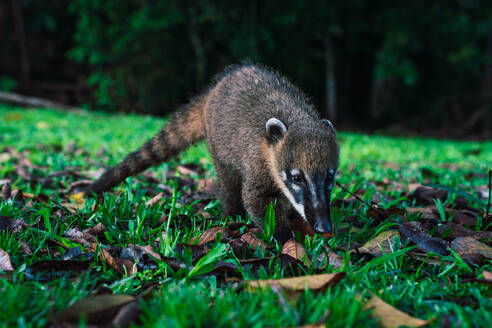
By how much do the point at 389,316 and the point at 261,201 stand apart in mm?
1581

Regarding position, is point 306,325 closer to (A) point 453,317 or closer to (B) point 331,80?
(A) point 453,317

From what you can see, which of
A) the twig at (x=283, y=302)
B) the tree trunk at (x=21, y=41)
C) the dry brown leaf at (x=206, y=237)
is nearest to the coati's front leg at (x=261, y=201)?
the dry brown leaf at (x=206, y=237)

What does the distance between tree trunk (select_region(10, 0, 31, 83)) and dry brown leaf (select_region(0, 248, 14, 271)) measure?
16.8 meters

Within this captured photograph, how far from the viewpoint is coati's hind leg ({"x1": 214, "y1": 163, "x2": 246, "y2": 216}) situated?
343 centimetres

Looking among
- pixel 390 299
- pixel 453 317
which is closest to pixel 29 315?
pixel 390 299

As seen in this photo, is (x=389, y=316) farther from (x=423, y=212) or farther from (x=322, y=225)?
(x=423, y=212)

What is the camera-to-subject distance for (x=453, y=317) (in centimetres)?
168

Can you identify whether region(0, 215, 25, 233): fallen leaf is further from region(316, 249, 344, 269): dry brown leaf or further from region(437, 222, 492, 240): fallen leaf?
region(437, 222, 492, 240): fallen leaf

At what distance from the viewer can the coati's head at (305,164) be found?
2.75 meters

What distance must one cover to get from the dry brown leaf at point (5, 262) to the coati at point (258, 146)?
4.76ft

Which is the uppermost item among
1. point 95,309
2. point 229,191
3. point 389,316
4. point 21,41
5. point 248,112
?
point 21,41

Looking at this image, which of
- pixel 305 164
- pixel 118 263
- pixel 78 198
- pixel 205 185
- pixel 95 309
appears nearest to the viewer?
pixel 95 309

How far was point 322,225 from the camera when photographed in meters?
2.55

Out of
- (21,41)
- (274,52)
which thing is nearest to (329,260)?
(274,52)
